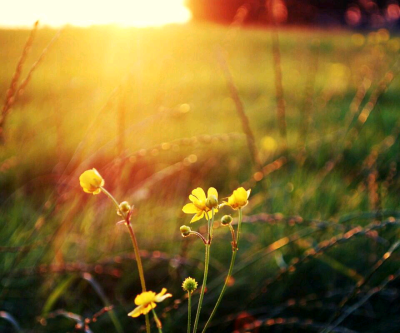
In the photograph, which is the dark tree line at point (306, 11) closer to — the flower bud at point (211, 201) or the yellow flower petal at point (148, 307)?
the flower bud at point (211, 201)

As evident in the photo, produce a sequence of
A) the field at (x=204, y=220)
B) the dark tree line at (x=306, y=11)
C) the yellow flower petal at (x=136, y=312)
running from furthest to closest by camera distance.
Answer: the dark tree line at (x=306, y=11) → the field at (x=204, y=220) → the yellow flower petal at (x=136, y=312)

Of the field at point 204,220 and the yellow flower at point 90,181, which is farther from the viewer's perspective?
the field at point 204,220

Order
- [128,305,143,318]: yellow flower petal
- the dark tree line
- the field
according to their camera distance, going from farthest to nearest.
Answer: the dark tree line → the field → [128,305,143,318]: yellow flower petal

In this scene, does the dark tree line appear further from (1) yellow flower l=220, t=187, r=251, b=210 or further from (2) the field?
(1) yellow flower l=220, t=187, r=251, b=210

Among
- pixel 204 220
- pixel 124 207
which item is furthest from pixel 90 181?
pixel 204 220

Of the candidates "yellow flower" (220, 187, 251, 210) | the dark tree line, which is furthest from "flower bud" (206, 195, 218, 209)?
the dark tree line

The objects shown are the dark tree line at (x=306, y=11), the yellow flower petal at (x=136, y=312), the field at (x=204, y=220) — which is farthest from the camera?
the dark tree line at (x=306, y=11)

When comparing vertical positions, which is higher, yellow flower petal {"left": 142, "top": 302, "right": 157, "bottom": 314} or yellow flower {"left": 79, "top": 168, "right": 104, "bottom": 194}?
yellow flower {"left": 79, "top": 168, "right": 104, "bottom": 194}

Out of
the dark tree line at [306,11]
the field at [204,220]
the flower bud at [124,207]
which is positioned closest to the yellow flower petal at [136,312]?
the flower bud at [124,207]
